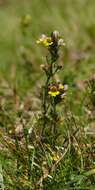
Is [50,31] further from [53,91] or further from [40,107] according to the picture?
[53,91]

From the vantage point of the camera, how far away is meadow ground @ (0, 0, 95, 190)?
8.36ft

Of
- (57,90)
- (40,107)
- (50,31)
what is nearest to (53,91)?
Answer: (57,90)

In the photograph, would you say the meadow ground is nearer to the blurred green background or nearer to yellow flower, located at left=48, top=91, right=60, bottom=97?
the blurred green background

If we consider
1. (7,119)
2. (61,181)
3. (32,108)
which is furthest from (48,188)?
(32,108)

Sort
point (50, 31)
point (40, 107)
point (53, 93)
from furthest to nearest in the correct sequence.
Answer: point (50, 31), point (40, 107), point (53, 93)

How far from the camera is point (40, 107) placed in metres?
3.62

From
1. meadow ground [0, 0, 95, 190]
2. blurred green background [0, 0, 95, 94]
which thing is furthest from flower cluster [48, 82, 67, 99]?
blurred green background [0, 0, 95, 94]

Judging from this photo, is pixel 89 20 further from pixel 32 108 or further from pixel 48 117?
pixel 48 117

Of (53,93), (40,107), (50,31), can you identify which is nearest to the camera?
(53,93)

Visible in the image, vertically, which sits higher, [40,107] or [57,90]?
[40,107]

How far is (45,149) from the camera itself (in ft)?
8.83

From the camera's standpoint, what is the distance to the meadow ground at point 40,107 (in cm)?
255

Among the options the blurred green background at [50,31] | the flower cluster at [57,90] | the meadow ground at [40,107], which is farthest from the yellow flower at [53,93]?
the blurred green background at [50,31]

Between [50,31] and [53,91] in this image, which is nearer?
[53,91]
